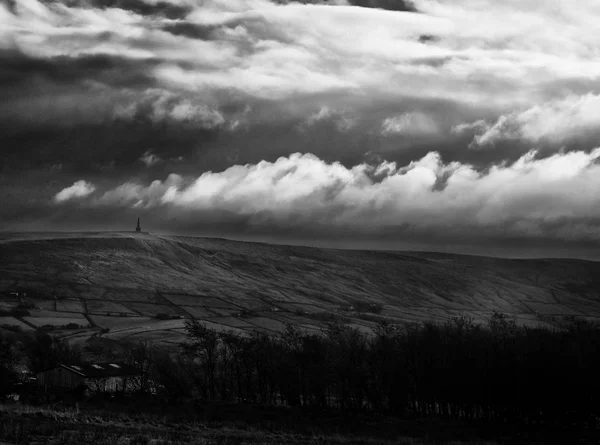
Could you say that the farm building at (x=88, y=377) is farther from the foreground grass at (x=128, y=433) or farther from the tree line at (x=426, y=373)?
Answer: the foreground grass at (x=128, y=433)

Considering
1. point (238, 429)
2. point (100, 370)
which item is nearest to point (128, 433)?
point (238, 429)

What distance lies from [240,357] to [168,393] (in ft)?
38.5

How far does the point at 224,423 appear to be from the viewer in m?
58.4

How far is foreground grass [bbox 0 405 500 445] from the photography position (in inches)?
1432

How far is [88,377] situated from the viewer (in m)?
103

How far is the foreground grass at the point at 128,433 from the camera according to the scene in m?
36.4

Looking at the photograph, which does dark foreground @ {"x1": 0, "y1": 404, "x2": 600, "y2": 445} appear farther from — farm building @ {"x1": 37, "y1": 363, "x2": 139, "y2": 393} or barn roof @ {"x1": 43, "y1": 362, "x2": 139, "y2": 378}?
barn roof @ {"x1": 43, "y1": 362, "x2": 139, "y2": 378}

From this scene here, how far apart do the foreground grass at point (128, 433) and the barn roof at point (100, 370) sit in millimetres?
53675

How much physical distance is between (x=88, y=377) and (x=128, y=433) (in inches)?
2587

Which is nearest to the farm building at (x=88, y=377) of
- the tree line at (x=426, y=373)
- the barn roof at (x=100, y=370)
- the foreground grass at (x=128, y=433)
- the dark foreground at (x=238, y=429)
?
the barn roof at (x=100, y=370)

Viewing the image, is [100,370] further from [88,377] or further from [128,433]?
[128,433]

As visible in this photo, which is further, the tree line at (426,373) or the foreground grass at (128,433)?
the tree line at (426,373)

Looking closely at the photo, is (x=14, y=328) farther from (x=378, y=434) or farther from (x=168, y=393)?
(x=378, y=434)

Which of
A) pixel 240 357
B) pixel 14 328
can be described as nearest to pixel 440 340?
pixel 240 357
